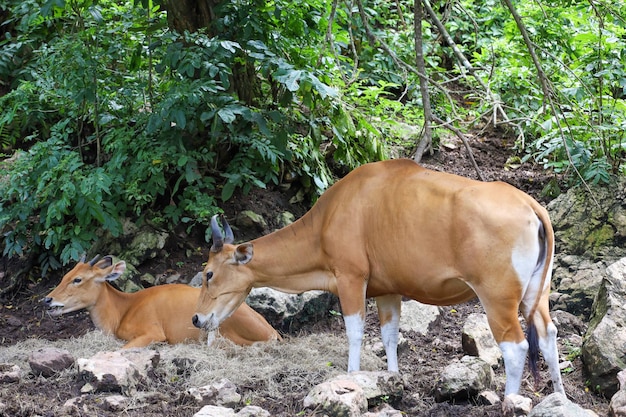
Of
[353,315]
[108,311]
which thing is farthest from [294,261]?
[108,311]

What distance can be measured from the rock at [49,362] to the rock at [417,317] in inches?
130

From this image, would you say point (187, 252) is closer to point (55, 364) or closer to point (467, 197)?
point (55, 364)

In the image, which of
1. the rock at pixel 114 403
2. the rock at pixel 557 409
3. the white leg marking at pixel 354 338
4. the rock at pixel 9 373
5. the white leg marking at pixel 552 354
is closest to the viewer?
the rock at pixel 557 409

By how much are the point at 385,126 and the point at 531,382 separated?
4.81m

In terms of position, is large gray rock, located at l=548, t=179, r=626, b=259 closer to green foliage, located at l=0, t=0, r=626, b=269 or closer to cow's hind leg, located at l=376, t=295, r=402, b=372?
green foliage, located at l=0, t=0, r=626, b=269

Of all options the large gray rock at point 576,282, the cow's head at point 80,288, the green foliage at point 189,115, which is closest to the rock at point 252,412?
the green foliage at point 189,115

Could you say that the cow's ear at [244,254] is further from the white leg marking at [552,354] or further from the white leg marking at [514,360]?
the white leg marking at [552,354]

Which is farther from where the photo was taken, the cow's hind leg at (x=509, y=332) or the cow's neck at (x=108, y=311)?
the cow's neck at (x=108, y=311)

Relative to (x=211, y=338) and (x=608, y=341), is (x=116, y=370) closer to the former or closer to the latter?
(x=211, y=338)

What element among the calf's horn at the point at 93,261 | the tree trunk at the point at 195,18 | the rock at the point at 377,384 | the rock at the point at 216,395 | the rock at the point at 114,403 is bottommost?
the calf's horn at the point at 93,261

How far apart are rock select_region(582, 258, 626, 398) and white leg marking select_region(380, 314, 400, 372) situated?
5.11 ft

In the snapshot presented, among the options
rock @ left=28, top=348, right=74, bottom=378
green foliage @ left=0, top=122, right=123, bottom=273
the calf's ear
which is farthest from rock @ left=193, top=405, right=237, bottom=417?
green foliage @ left=0, top=122, right=123, bottom=273

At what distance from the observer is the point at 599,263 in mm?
8844

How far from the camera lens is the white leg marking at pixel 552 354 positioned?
6414 mm
